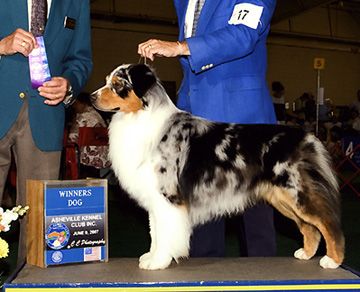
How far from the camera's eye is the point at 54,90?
9.80 feet

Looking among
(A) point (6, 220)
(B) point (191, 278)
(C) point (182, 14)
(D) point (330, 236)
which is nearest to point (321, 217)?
(D) point (330, 236)

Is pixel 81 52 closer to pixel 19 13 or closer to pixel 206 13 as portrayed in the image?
pixel 19 13

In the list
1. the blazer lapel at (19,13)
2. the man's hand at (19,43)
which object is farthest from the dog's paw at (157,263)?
the blazer lapel at (19,13)

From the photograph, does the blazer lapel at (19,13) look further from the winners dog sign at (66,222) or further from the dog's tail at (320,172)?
the dog's tail at (320,172)

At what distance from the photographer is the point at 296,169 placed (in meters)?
3.01

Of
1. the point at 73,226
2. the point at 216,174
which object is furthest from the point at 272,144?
the point at 73,226

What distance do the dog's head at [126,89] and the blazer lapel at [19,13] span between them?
19.4 inches

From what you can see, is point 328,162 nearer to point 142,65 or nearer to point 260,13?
point 260,13

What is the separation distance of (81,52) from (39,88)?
437 millimetres

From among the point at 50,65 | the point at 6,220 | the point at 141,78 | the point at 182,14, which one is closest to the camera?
the point at 6,220

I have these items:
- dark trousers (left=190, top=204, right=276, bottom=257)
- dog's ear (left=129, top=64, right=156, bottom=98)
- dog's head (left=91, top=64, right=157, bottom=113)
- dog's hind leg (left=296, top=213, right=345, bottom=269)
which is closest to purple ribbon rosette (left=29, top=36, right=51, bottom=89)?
dog's head (left=91, top=64, right=157, bottom=113)

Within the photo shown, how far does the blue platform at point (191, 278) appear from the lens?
103 inches

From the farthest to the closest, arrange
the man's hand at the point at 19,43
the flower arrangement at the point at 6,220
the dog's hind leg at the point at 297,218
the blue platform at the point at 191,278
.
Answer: the dog's hind leg at the point at 297,218, the man's hand at the point at 19,43, the blue platform at the point at 191,278, the flower arrangement at the point at 6,220

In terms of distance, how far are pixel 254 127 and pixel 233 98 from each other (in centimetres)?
27
